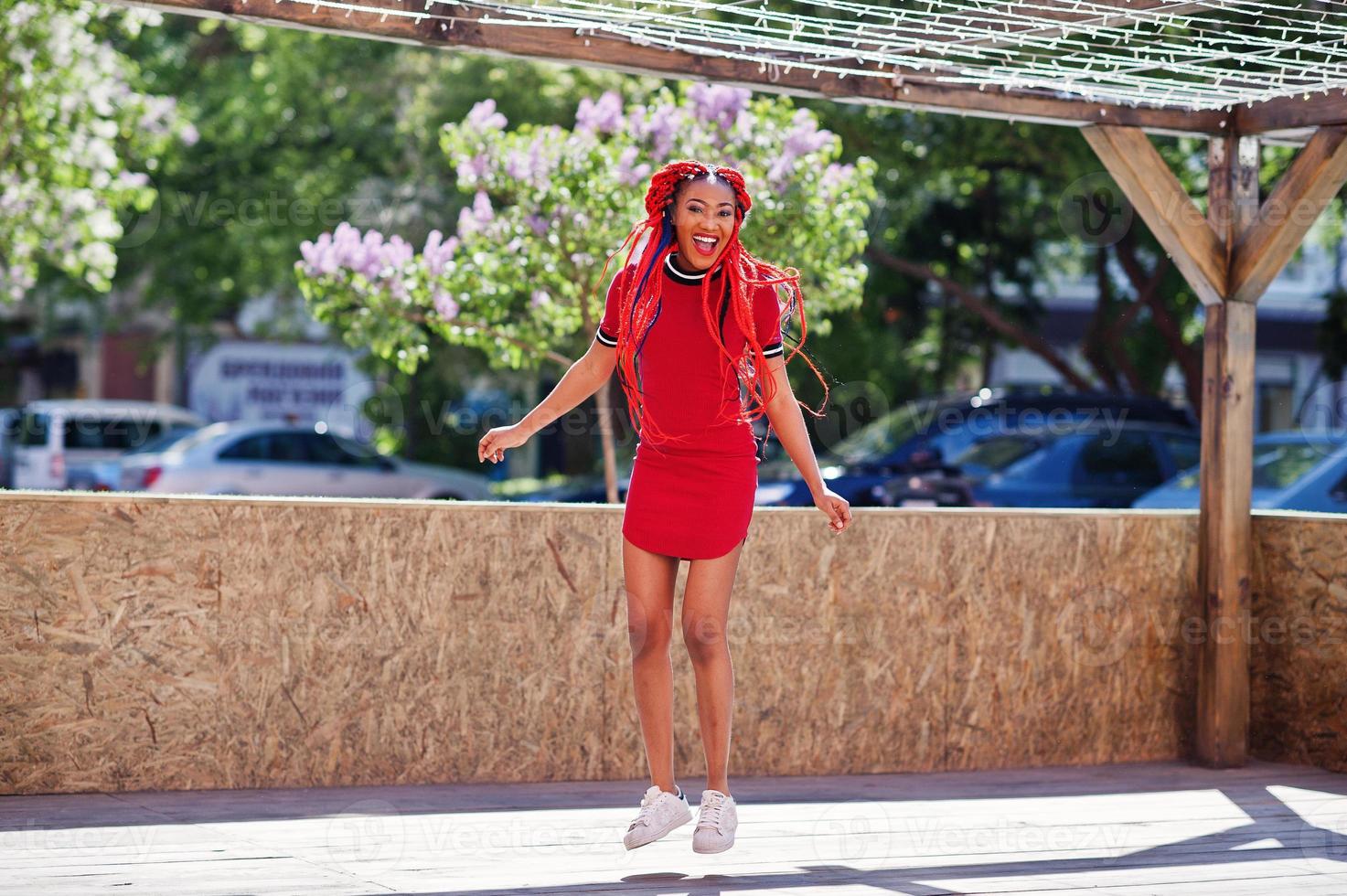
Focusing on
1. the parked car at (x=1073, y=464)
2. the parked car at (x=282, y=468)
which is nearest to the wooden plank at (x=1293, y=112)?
the parked car at (x=1073, y=464)

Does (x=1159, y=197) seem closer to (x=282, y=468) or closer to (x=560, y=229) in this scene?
(x=560, y=229)

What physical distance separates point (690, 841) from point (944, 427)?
841 centimetres

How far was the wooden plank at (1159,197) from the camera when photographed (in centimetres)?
712

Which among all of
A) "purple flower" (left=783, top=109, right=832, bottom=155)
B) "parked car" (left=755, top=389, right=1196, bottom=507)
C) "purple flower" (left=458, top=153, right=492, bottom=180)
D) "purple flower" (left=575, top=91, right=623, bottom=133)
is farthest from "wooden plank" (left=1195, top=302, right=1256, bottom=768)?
"parked car" (left=755, top=389, right=1196, bottom=507)

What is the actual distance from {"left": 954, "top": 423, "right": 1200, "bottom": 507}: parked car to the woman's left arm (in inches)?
302

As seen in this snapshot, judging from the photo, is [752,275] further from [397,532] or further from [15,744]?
[15,744]

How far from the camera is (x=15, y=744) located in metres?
5.51

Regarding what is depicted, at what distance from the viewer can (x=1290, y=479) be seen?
37.9ft

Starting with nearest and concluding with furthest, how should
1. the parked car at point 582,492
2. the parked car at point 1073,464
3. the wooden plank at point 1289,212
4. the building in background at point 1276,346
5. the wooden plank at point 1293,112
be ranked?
the wooden plank at point 1293,112, the wooden plank at point 1289,212, the parked car at point 1073,464, the parked car at point 582,492, the building in background at point 1276,346

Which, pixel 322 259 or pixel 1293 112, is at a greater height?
pixel 1293 112

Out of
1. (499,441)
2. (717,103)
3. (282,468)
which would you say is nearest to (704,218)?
(499,441)

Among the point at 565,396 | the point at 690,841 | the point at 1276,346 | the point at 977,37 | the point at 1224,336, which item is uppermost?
the point at 1276,346

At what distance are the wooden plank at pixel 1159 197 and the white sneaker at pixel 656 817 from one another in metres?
3.79

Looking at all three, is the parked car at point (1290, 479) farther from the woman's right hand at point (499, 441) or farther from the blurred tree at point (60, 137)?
the blurred tree at point (60, 137)
